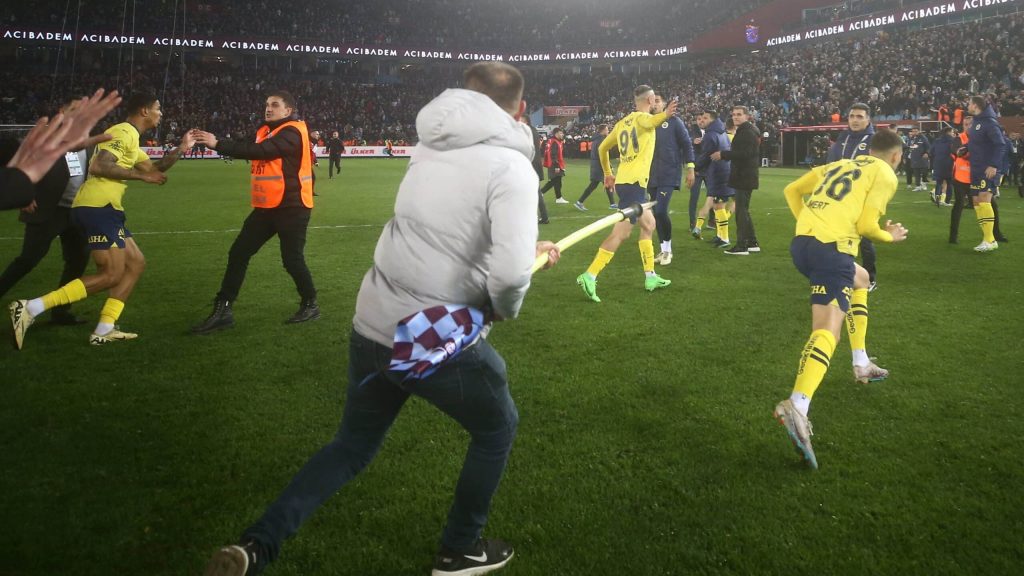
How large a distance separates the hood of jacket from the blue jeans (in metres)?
0.69

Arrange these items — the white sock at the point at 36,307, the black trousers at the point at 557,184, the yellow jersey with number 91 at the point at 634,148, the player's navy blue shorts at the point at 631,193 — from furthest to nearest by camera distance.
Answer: the black trousers at the point at 557,184, the player's navy blue shorts at the point at 631,193, the yellow jersey with number 91 at the point at 634,148, the white sock at the point at 36,307

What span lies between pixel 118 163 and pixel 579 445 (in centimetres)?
436

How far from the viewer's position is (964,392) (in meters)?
4.71

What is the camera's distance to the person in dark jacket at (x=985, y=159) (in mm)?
10150

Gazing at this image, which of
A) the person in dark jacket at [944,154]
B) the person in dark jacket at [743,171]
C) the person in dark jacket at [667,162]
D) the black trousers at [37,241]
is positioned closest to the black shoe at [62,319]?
Result: the black trousers at [37,241]

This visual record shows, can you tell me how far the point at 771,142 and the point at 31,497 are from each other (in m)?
36.2

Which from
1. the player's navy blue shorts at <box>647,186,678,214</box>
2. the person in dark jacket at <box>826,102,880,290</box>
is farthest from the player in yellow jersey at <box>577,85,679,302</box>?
the person in dark jacket at <box>826,102,880,290</box>

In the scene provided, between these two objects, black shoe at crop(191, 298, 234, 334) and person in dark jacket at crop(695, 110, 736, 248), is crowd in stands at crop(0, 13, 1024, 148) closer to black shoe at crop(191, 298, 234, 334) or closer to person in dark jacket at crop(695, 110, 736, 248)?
person in dark jacket at crop(695, 110, 736, 248)

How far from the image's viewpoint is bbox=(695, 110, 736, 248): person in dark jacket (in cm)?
1101

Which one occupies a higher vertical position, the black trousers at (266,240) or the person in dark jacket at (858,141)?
the person in dark jacket at (858,141)

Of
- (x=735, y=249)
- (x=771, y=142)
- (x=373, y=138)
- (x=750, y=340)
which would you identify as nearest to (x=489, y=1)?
(x=373, y=138)

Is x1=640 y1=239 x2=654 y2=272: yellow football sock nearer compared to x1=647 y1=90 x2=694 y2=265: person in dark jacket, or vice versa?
x1=640 y1=239 x2=654 y2=272: yellow football sock

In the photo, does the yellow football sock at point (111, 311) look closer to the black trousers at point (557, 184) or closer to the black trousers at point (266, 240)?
the black trousers at point (266, 240)

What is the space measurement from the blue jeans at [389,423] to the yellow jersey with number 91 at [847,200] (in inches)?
111
